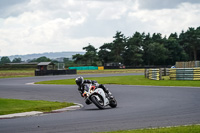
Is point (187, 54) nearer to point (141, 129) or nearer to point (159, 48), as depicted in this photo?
point (159, 48)

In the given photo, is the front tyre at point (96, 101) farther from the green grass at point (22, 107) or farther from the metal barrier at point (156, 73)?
the metal barrier at point (156, 73)

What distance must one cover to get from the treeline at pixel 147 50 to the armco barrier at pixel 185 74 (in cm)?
7263

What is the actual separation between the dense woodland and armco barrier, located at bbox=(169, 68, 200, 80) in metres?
72.6

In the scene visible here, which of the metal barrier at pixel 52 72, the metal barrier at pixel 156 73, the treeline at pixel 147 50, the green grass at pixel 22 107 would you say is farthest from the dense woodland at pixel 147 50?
the green grass at pixel 22 107

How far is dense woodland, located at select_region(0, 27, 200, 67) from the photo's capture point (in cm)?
11106

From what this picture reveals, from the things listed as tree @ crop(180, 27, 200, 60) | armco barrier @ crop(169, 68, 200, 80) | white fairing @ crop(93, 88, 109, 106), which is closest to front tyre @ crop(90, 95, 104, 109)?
white fairing @ crop(93, 88, 109, 106)

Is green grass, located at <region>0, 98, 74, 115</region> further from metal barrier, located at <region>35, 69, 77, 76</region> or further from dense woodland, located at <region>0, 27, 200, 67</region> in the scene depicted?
dense woodland, located at <region>0, 27, 200, 67</region>

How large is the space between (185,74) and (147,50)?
7971 centimetres

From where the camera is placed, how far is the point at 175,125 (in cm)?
977

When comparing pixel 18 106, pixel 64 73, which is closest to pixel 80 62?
pixel 64 73

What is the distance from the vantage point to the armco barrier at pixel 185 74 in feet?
111

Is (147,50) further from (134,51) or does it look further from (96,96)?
(96,96)

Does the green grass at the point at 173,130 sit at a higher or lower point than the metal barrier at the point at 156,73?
lower

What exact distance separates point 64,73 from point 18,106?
161 ft
